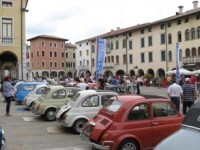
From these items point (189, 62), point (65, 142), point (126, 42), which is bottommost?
point (65, 142)

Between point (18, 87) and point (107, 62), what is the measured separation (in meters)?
50.4

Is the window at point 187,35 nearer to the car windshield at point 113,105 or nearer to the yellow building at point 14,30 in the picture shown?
the yellow building at point 14,30

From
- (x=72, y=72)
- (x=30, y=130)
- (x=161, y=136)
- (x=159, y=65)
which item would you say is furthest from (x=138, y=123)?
(x=72, y=72)

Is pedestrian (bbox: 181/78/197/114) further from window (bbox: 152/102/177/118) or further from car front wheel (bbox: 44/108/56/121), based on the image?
car front wheel (bbox: 44/108/56/121)

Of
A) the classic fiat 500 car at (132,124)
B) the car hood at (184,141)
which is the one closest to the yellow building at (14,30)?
the classic fiat 500 car at (132,124)

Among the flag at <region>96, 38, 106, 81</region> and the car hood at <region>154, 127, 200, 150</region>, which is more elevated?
the flag at <region>96, 38, 106, 81</region>

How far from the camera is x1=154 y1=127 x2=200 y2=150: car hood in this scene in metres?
4.18

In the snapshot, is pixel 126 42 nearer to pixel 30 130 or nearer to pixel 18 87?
pixel 18 87

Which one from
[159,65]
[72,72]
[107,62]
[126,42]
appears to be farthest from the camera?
[72,72]

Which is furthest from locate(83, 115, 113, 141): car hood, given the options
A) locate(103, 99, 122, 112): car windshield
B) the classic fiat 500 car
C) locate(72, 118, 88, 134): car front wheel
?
locate(72, 118, 88, 134): car front wheel

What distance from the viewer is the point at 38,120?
14.9 metres

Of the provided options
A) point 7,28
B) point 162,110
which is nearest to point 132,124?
point 162,110

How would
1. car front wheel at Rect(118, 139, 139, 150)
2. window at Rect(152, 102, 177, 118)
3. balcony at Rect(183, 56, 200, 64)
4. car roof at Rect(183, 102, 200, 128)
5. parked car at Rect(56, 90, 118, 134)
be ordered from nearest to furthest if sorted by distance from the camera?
car roof at Rect(183, 102, 200, 128), car front wheel at Rect(118, 139, 139, 150), window at Rect(152, 102, 177, 118), parked car at Rect(56, 90, 118, 134), balcony at Rect(183, 56, 200, 64)

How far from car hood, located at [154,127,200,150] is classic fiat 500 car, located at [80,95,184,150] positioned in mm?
3349
